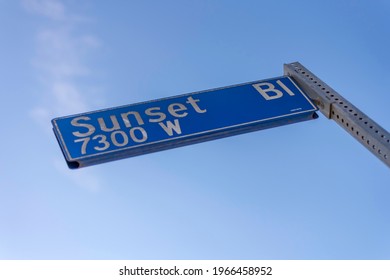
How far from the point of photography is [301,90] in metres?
6.52

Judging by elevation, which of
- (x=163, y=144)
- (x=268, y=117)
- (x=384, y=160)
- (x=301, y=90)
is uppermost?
(x=301, y=90)

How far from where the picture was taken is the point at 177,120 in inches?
229

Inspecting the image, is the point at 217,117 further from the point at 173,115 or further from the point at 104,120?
the point at 104,120

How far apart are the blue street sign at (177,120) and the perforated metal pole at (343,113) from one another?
0.13 m

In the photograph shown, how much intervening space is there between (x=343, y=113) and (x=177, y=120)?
156cm

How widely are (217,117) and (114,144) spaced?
1.05m

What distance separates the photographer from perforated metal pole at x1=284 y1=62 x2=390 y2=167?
214 inches

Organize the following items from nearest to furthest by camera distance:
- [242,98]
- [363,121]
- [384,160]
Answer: [384,160]
[363,121]
[242,98]

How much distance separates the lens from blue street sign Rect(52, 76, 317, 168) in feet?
17.9

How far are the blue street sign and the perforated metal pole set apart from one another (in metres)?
0.13

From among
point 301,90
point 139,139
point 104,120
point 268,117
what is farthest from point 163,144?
point 301,90

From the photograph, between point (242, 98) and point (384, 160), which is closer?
point (384, 160)

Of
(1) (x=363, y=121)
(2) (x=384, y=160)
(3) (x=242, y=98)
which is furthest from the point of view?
(3) (x=242, y=98)

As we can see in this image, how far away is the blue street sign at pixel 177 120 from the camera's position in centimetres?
545
